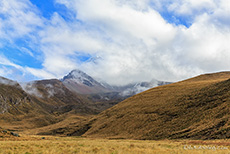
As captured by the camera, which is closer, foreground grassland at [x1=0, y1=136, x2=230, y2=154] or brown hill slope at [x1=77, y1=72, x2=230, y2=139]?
foreground grassland at [x1=0, y1=136, x2=230, y2=154]

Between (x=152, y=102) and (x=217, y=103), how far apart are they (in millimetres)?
26054

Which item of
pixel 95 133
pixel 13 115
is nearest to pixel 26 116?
pixel 13 115

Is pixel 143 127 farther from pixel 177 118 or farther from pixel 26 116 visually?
pixel 26 116

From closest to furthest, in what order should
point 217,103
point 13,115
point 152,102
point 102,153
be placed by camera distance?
1. point 102,153
2. point 217,103
3. point 152,102
4. point 13,115

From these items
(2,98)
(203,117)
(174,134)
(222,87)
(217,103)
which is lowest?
(174,134)

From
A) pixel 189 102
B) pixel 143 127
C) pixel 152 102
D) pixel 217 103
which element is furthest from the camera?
pixel 152 102

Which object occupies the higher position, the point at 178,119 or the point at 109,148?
the point at 178,119

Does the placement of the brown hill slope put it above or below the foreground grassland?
above

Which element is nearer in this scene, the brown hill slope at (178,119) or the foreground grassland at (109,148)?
the foreground grassland at (109,148)

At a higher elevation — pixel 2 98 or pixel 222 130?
pixel 2 98

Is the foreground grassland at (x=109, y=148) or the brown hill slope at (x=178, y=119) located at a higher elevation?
the brown hill slope at (x=178, y=119)

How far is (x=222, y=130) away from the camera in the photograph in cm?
3216

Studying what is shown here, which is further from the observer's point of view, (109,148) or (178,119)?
(178,119)

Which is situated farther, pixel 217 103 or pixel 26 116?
pixel 26 116
